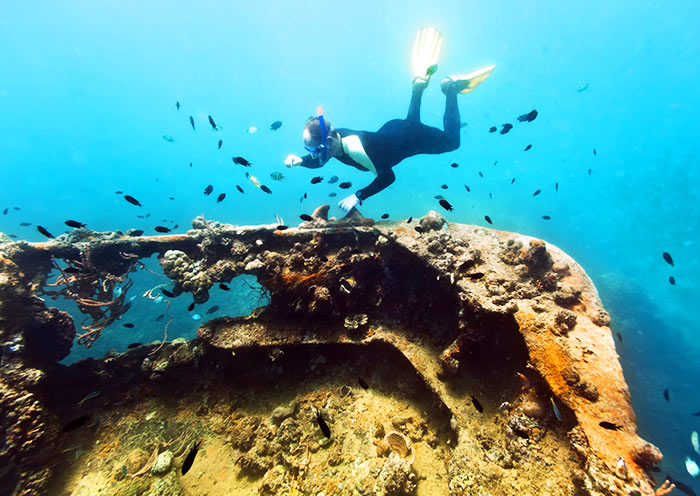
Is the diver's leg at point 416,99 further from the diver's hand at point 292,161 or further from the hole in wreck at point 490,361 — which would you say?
the hole in wreck at point 490,361

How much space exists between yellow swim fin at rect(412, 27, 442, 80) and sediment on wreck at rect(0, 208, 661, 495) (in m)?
5.22

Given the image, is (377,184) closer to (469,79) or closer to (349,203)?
(349,203)

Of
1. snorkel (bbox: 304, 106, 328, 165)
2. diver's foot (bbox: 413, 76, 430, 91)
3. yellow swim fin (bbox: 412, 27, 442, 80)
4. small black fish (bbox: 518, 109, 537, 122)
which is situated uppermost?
yellow swim fin (bbox: 412, 27, 442, 80)

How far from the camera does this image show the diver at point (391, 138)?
20.7 feet

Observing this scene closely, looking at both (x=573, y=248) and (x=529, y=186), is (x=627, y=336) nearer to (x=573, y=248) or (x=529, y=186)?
(x=573, y=248)

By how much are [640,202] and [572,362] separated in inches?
3957

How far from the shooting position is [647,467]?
2918mm

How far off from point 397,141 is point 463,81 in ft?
12.7

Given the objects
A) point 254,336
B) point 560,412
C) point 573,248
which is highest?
point 573,248

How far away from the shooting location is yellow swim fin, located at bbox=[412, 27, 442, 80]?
26.8ft

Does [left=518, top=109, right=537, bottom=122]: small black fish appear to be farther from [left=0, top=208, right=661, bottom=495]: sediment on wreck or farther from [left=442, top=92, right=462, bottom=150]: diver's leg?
[left=0, top=208, right=661, bottom=495]: sediment on wreck

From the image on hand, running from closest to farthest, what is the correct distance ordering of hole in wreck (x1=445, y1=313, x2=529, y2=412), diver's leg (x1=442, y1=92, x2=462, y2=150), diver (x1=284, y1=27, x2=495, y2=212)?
hole in wreck (x1=445, y1=313, x2=529, y2=412)
diver (x1=284, y1=27, x2=495, y2=212)
diver's leg (x1=442, y1=92, x2=462, y2=150)

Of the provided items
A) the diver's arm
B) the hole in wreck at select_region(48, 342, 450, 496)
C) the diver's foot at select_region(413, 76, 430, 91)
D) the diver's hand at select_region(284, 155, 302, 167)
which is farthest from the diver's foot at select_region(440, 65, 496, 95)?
the hole in wreck at select_region(48, 342, 450, 496)

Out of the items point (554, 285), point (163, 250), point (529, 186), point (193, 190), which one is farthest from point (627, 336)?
point (193, 190)
